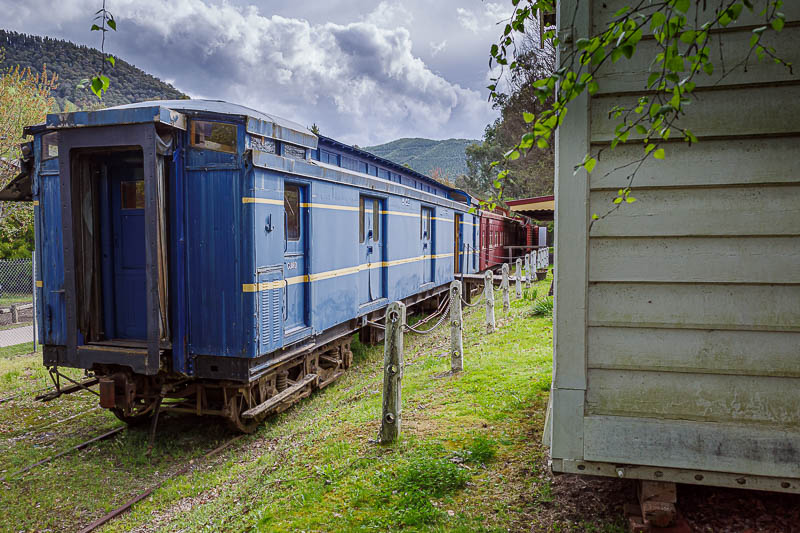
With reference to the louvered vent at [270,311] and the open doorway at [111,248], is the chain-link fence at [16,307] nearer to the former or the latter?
the open doorway at [111,248]

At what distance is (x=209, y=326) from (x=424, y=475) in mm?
3126

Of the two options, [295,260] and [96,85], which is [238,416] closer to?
[295,260]

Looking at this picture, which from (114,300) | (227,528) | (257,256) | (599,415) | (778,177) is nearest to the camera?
(778,177)

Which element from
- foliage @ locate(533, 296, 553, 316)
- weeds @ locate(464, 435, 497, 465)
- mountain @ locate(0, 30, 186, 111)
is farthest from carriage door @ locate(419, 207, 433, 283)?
mountain @ locate(0, 30, 186, 111)

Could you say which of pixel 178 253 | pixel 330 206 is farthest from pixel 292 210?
pixel 178 253

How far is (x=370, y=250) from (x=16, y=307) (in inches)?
505

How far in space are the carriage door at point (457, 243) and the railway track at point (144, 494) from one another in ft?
36.0

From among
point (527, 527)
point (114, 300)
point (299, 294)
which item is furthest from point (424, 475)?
point (114, 300)

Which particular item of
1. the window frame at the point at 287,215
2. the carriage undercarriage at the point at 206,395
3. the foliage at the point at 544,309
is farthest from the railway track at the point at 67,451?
the foliage at the point at 544,309

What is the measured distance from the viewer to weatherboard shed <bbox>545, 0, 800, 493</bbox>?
2.64 m

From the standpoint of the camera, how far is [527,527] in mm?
3180

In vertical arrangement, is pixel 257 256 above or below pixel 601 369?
above

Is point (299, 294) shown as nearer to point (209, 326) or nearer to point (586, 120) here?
point (209, 326)

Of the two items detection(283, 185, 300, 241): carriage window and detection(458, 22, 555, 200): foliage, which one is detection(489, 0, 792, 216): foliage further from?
detection(458, 22, 555, 200): foliage
